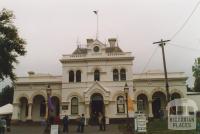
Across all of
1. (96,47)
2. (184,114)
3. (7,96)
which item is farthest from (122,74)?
(7,96)

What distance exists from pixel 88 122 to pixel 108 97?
426 centimetres

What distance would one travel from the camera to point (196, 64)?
60531mm

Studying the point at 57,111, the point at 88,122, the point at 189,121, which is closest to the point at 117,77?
the point at 88,122

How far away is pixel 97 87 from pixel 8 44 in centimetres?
1904

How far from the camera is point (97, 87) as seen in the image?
142 ft

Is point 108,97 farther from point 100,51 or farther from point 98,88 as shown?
point 100,51

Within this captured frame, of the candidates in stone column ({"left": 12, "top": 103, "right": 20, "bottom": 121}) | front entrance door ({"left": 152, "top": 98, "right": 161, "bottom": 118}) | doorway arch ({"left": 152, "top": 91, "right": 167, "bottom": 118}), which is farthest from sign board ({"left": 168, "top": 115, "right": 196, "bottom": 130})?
stone column ({"left": 12, "top": 103, "right": 20, "bottom": 121})

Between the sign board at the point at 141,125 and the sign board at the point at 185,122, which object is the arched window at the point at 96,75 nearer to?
the sign board at the point at 141,125

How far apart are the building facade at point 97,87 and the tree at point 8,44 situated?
57.3 feet

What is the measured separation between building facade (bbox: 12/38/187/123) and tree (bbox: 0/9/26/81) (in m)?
17.5

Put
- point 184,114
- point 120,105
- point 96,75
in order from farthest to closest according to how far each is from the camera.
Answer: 1. point 96,75
2. point 120,105
3. point 184,114

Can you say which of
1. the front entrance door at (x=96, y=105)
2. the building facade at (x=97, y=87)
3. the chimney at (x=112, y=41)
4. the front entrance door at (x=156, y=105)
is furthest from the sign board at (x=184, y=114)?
the chimney at (x=112, y=41)

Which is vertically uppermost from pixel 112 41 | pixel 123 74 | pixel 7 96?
pixel 112 41

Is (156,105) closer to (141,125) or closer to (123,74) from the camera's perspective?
(123,74)
